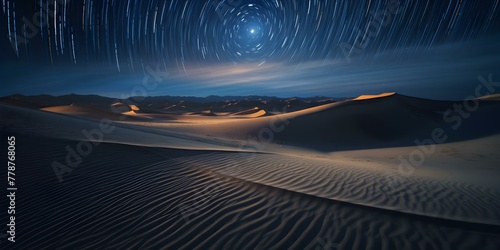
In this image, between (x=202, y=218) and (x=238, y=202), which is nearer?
(x=202, y=218)

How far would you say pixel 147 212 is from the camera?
4.55 metres

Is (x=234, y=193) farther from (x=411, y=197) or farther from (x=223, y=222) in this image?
(x=411, y=197)

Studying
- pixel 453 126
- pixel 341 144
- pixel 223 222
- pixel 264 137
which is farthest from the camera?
pixel 453 126

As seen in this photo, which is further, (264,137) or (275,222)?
(264,137)

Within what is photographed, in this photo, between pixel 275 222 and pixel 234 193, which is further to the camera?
pixel 234 193

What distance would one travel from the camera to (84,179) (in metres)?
6.14

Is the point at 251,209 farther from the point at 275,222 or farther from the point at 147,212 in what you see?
the point at 147,212

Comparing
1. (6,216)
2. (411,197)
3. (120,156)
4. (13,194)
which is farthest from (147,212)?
(411,197)

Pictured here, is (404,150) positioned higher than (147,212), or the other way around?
(147,212)

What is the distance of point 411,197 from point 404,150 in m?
10.8

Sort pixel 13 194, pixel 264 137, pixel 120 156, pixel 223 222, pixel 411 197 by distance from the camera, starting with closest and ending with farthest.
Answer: pixel 223 222
pixel 13 194
pixel 411 197
pixel 120 156
pixel 264 137

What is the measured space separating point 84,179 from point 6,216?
165cm

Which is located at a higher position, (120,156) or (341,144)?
(120,156)

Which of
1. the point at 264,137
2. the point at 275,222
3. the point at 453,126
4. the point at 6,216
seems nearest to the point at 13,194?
the point at 6,216
